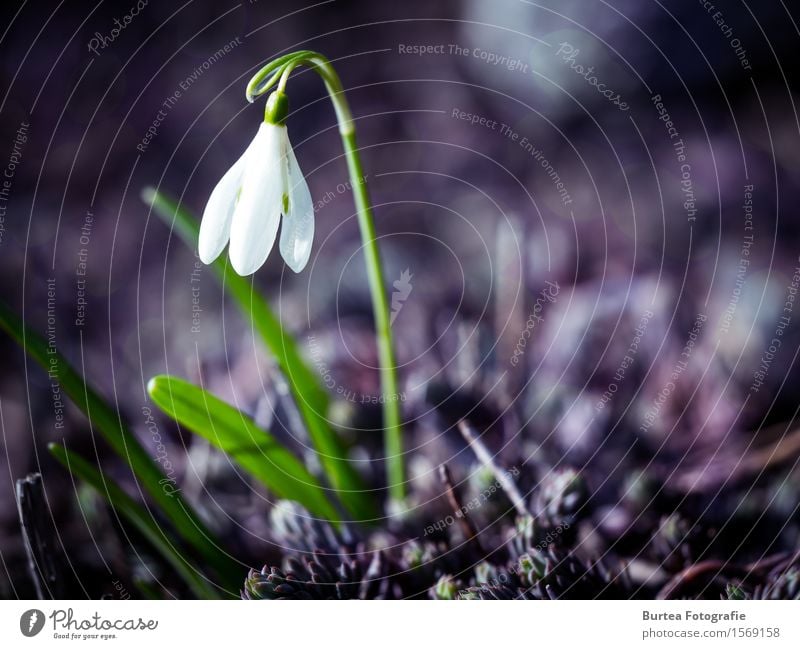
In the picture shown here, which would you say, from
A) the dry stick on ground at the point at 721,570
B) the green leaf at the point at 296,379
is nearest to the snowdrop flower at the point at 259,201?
the green leaf at the point at 296,379

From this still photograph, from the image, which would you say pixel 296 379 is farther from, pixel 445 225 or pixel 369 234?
pixel 445 225

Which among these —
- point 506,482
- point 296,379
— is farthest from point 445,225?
point 506,482

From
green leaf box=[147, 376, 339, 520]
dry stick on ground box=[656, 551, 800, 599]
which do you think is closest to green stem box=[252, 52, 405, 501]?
green leaf box=[147, 376, 339, 520]

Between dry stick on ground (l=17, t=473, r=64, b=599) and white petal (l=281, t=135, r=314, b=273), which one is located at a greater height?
white petal (l=281, t=135, r=314, b=273)

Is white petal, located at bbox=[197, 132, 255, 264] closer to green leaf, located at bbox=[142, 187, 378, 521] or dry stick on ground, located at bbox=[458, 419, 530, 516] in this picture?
green leaf, located at bbox=[142, 187, 378, 521]

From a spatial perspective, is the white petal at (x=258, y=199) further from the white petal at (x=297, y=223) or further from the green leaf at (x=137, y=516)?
the green leaf at (x=137, y=516)

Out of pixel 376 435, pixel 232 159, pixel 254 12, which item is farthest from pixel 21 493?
pixel 254 12
